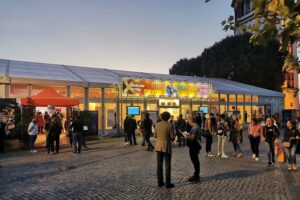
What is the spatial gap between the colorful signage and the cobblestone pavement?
36.2ft

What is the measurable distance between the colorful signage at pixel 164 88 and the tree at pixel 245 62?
1956cm

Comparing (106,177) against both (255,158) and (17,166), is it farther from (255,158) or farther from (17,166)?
(255,158)

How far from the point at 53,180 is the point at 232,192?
463cm

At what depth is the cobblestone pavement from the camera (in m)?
7.61

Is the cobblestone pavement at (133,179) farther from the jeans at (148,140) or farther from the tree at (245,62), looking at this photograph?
the tree at (245,62)

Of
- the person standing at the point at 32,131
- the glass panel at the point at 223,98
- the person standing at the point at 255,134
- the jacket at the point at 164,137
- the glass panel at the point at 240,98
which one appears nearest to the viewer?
the jacket at the point at 164,137

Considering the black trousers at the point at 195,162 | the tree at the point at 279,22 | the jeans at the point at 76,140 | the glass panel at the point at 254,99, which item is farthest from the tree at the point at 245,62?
the tree at the point at 279,22

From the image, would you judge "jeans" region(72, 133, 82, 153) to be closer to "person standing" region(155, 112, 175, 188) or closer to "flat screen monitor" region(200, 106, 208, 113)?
"person standing" region(155, 112, 175, 188)

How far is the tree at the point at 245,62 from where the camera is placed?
154 ft

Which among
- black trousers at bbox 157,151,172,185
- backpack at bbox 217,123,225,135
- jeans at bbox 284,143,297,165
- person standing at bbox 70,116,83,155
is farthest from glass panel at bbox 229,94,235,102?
black trousers at bbox 157,151,172,185

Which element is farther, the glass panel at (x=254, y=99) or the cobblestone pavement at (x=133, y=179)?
the glass panel at (x=254, y=99)

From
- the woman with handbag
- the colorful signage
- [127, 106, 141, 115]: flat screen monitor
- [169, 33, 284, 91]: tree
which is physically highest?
[169, 33, 284, 91]: tree

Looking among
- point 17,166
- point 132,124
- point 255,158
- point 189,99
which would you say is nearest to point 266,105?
point 189,99

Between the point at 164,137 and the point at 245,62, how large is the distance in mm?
41018
